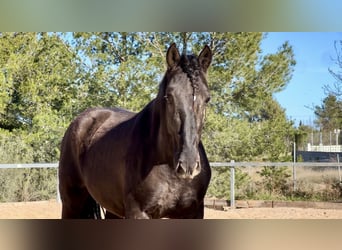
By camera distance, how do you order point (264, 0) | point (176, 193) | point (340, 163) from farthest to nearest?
point (340, 163), point (264, 0), point (176, 193)

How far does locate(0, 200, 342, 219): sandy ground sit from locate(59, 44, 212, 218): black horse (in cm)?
118

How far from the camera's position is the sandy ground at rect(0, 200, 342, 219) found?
2.81 m

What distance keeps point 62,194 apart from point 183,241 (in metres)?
0.85

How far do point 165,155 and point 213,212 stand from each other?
1530 mm

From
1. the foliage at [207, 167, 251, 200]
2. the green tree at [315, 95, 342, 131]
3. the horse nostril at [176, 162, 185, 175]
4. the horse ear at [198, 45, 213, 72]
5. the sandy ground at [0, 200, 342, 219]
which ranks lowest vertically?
the sandy ground at [0, 200, 342, 219]

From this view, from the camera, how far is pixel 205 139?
3.07 meters

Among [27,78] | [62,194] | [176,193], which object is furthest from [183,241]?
[27,78]

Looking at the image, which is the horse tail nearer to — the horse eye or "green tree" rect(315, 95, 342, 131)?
the horse eye

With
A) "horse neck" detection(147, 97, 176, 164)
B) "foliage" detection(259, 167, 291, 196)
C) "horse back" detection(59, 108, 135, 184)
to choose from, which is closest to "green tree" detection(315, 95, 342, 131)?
Result: "foliage" detection(259, 167, 291, 196)

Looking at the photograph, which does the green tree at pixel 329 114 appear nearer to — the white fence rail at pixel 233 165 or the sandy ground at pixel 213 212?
the white fence rail at pixel 233 165

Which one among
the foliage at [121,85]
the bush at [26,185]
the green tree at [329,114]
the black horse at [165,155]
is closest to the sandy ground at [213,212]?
the bush at [26,185]

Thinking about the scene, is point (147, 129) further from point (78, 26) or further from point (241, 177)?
point (241, 177)

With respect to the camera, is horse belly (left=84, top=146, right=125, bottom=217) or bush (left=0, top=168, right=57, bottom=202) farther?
bush (left=0, top=168, right=57, bottom=202)

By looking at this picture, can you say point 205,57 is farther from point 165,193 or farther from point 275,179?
point 275,179
